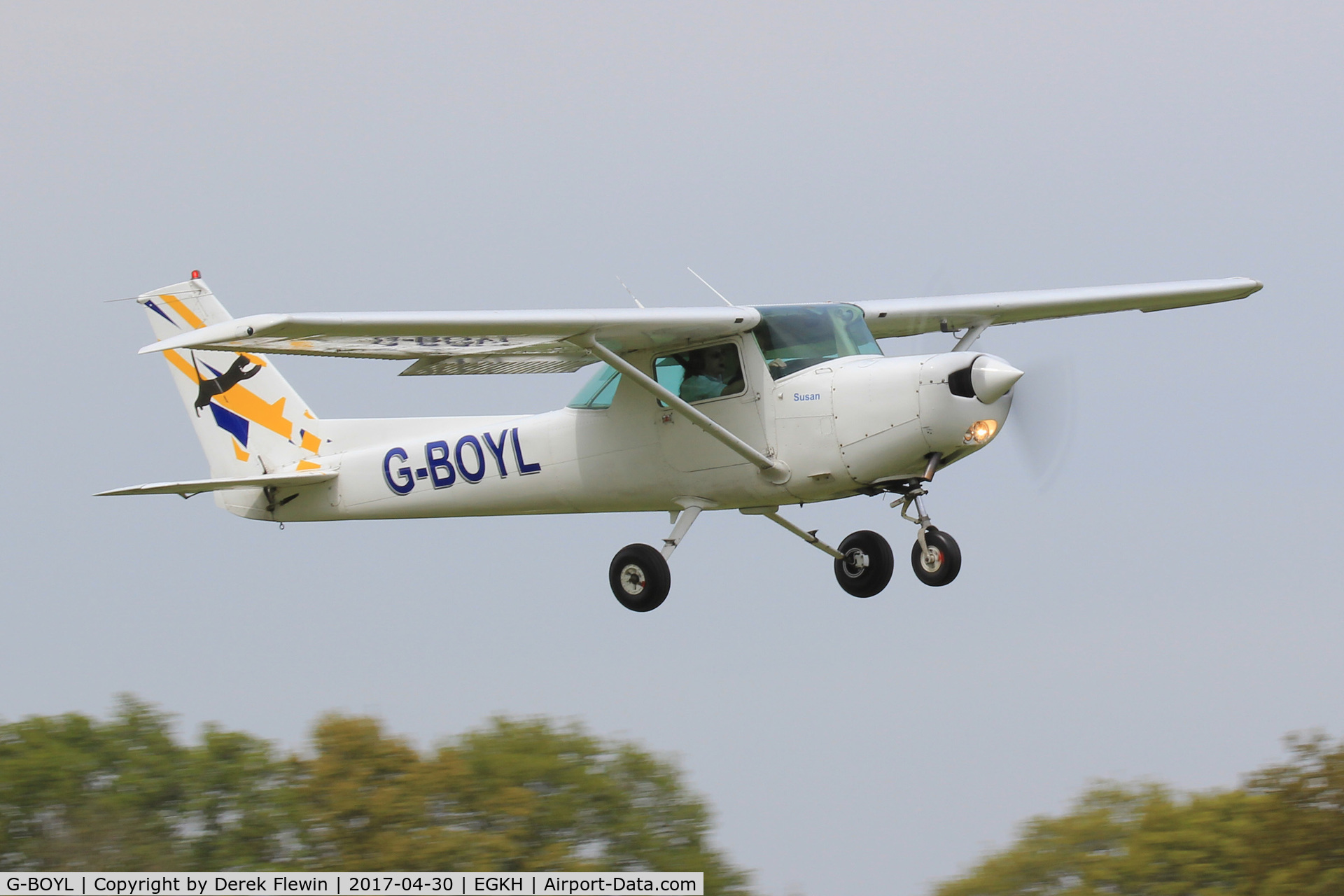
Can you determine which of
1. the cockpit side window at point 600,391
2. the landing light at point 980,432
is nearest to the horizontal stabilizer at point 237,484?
the cockpit side window at point 600,391

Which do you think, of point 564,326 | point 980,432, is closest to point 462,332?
point 564,326

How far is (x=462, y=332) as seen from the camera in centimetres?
1219

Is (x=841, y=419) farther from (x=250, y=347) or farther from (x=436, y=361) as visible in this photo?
(x=250, y=347)

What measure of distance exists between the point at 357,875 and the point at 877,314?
367 inches

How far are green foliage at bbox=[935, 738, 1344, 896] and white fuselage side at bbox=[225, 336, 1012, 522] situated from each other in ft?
28.6

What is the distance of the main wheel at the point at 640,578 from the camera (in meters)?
13.7

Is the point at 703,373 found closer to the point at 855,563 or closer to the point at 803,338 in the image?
the point at 803,338

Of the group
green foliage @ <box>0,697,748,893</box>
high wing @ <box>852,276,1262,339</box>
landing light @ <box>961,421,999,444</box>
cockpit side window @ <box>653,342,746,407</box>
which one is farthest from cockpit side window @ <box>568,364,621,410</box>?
green foliage @ <box>0,697,748,893</box>

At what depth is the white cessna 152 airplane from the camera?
1220 cm

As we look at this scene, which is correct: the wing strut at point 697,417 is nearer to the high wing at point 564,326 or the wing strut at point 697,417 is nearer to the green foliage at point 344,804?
the high wing at point 564,326

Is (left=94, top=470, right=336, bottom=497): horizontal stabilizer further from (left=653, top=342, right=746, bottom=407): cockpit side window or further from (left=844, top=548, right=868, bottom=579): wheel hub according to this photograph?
(left=844, top=548, right=868, bottom=579): wheel hub

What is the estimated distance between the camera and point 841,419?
12.6m

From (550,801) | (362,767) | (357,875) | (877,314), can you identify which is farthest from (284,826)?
(877,314)

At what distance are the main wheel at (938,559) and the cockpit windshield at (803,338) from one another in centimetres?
161
